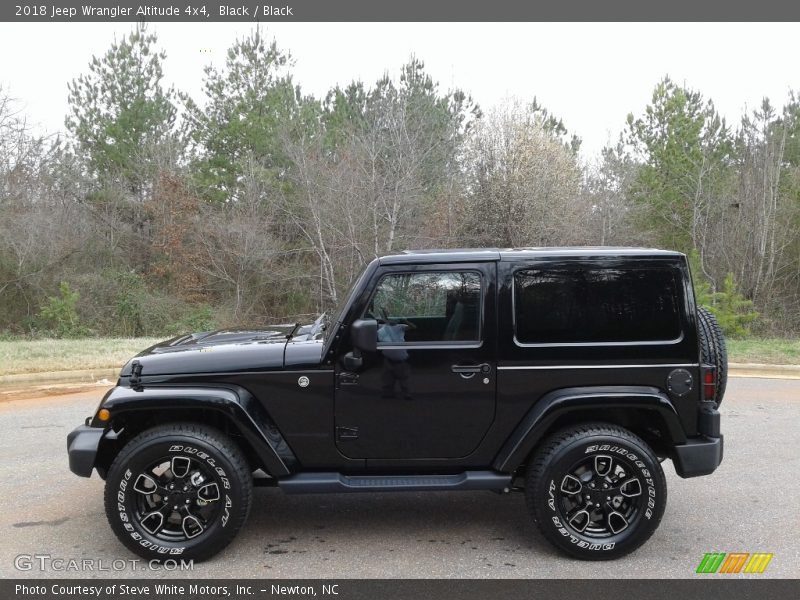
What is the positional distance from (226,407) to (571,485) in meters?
2.11

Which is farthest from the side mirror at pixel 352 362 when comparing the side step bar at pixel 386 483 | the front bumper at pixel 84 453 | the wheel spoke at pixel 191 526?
the front bumper at pixel 84 453

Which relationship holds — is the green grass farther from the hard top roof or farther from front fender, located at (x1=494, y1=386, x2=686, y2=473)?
front fender, located at (x1=494, y1=386, x2=686, y2=473)

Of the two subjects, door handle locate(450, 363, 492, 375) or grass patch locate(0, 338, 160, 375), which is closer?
door handle locate(450, 363, 492, 375)

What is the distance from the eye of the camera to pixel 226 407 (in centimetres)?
370

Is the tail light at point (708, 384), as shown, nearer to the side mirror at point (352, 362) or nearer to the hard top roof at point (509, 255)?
the hard top roof at point (509, 255)

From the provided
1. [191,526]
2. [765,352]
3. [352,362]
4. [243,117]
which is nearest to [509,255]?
[352,362]

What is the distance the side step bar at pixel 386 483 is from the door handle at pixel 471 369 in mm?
632

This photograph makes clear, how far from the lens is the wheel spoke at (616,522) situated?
3779mm

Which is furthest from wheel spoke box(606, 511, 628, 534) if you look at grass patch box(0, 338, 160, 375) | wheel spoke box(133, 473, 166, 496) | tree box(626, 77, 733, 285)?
tree box(626, 77, 733, 285)

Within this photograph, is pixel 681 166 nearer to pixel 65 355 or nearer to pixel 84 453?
pixel 65 355

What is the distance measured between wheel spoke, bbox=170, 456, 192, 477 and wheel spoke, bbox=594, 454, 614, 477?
2.42 m

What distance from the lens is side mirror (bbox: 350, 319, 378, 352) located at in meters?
3.61
